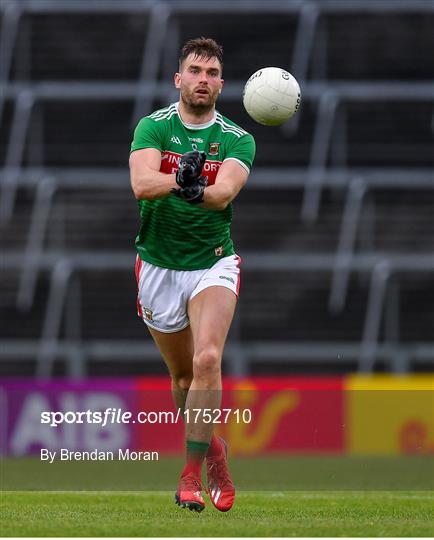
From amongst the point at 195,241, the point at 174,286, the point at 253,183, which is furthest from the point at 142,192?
the point at 253,183

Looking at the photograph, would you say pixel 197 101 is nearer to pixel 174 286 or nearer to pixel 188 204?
pixel 188 204

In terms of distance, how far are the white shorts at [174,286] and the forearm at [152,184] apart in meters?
0.61

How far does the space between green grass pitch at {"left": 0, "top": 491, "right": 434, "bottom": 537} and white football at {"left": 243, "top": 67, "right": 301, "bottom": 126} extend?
2.12 meters

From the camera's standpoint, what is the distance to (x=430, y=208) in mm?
17516

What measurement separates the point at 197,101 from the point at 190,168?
686mm

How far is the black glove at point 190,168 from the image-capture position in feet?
21.2

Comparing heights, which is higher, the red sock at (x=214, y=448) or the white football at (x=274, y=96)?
the white football at (x=274, y=96)

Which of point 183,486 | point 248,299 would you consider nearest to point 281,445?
point 248,299

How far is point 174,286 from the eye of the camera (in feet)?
23.7

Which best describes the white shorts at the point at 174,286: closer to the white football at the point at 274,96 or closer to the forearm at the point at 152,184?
the forearm at the point at 152,184

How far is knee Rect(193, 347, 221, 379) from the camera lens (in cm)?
671

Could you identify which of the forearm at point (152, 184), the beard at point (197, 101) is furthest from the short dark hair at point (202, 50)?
the forearm at point (152, 184)

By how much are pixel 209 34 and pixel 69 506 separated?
12493 millimetres

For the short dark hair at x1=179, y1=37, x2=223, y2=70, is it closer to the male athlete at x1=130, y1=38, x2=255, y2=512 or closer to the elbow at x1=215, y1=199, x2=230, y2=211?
the male athlete at x1=130, y1=38, x2=255, y2=512
